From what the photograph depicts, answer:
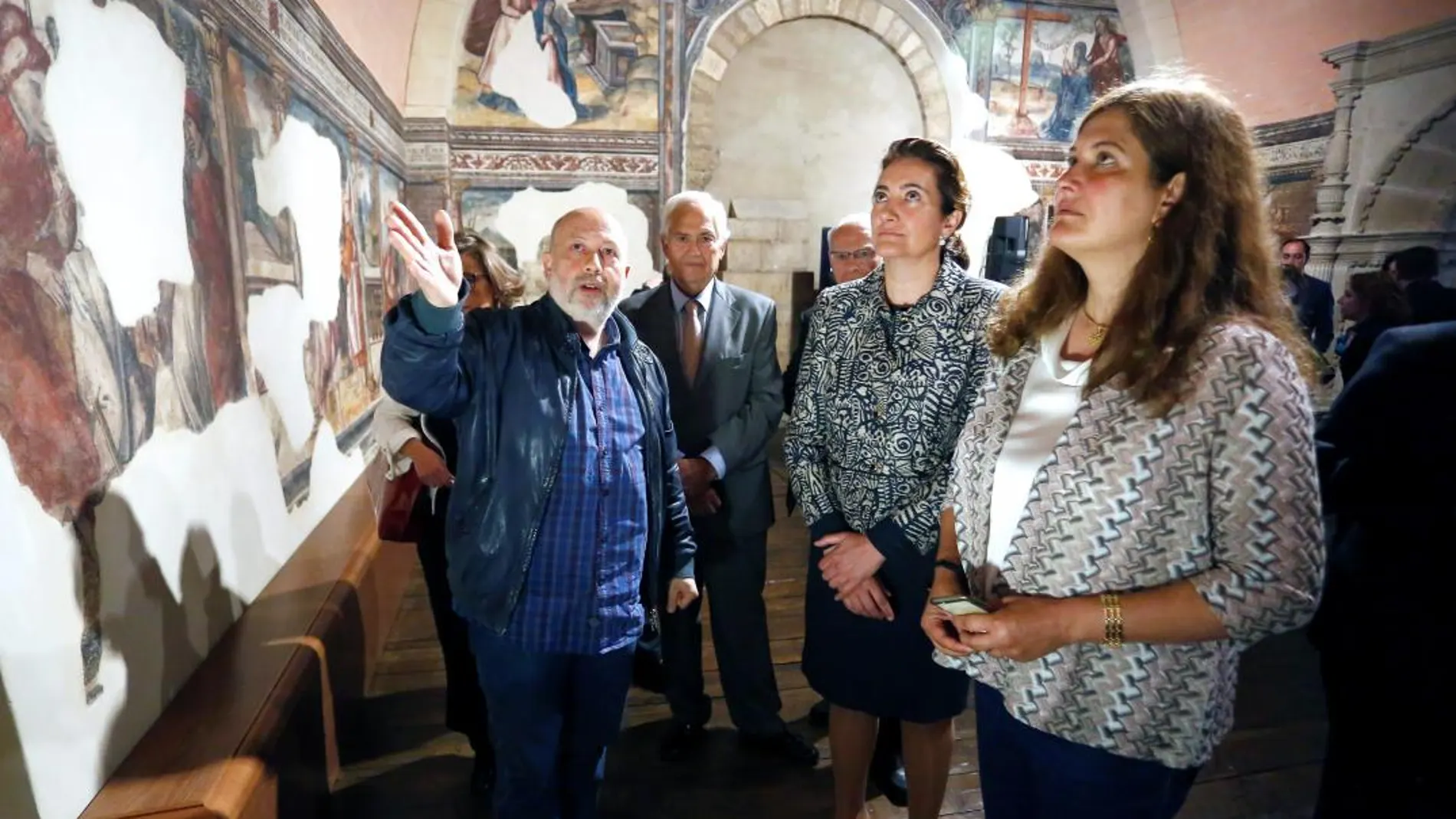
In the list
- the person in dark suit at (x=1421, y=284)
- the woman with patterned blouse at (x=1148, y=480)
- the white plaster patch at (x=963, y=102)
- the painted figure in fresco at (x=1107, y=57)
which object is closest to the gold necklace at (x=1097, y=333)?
the woman with patterned blouse at (x=1148, y=480)

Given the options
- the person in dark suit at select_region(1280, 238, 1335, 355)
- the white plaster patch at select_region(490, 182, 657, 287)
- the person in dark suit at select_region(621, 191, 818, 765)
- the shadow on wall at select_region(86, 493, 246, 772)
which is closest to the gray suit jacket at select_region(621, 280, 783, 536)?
the person in dark suit at select_region(621, 191, 818, 765)

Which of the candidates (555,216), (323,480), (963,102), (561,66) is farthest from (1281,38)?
(323,480)

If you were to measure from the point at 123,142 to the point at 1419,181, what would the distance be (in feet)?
26.0

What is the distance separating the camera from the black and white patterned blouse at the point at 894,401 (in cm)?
179

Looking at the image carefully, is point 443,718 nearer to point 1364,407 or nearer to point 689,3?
point 1364,407

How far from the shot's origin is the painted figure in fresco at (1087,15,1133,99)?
803 centimetres

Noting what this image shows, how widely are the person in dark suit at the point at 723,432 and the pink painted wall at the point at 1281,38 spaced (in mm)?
6246

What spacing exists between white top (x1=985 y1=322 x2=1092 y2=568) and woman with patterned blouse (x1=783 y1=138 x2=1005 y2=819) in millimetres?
405

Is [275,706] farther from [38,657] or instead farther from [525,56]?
[525,56]

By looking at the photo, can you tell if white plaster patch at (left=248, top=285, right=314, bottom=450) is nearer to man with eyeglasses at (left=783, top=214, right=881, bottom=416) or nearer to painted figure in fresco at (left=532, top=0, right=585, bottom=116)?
man with eyeglasses at (left=783, top=214, right=881, bottom=416)

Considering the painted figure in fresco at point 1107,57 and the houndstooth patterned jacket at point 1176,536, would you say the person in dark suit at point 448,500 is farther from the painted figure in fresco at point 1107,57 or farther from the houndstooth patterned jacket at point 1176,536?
the painted figure in fresco at point 1107,57

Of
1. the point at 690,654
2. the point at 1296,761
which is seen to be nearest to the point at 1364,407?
the point at 1296,761

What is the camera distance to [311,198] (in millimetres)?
3047

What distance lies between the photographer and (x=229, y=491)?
205cm
